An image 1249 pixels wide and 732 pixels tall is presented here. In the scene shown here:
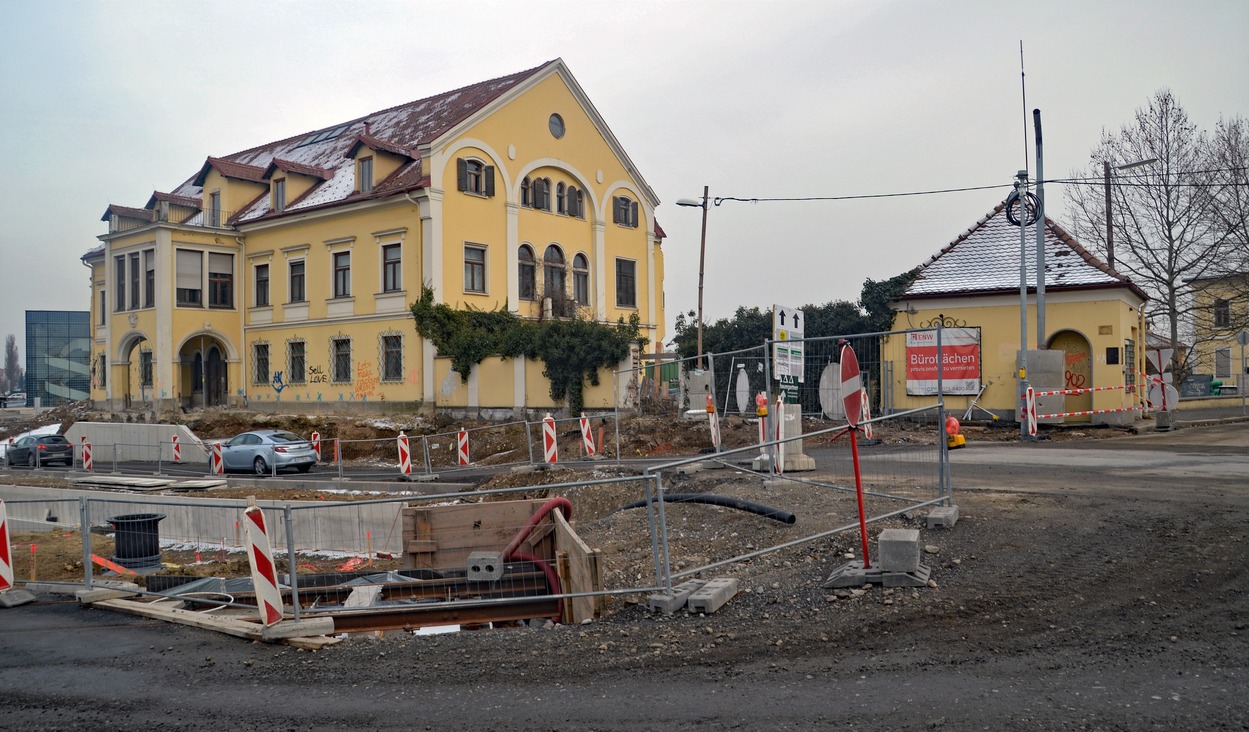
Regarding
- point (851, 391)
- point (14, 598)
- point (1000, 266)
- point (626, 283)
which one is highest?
point (626, 283)

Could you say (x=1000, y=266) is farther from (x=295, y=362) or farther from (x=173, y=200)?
(x=173, y=200)

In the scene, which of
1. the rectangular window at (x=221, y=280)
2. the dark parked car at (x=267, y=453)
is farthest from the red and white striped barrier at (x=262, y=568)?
the rectangular window at (x=221, y=280)

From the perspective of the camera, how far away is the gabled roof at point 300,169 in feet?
128

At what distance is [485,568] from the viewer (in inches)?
398

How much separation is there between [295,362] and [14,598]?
29661mm

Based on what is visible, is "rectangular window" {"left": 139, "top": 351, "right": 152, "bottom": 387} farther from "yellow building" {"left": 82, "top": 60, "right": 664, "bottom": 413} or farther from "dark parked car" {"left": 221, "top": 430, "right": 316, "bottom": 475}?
"dark parked car" {"left": 221, "top": 430, "right": 316, "bottom": 475}

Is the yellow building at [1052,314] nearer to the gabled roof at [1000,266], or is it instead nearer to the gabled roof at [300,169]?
the gabled roof at [1000,266]

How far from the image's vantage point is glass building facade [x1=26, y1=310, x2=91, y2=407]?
77875mm

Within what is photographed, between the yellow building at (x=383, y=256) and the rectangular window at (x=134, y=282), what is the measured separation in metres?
0.11

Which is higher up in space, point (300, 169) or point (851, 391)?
point (300, 169)

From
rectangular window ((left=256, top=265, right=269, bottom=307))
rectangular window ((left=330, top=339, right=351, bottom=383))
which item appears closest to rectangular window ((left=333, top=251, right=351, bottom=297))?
rectangular window ((left=330, top=339, right=351, bottom=383))

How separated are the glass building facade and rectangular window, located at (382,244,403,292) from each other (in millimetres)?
54125

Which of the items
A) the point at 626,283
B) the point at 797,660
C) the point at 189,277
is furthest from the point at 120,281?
the point at 797,660

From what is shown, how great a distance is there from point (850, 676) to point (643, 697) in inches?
52.6
